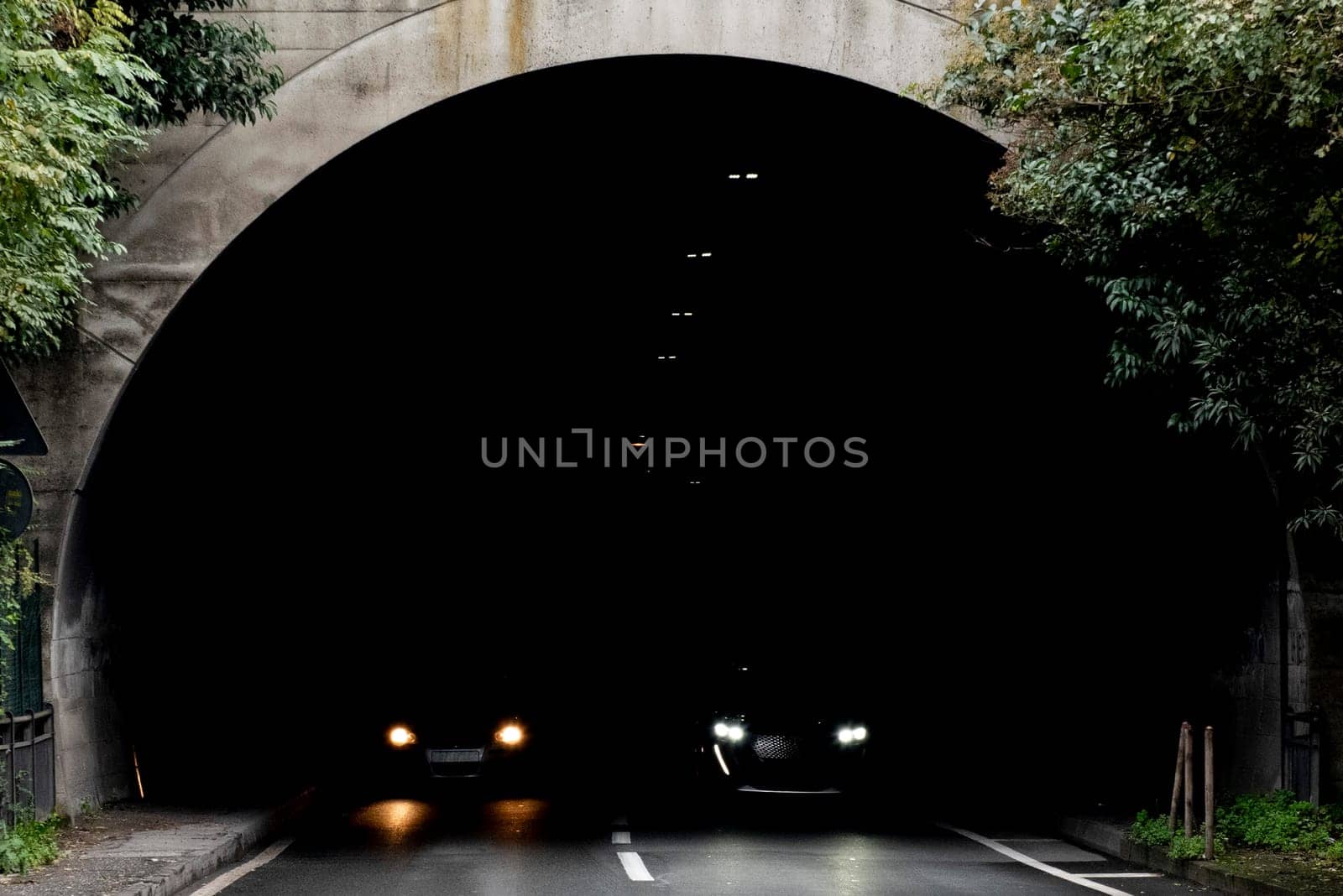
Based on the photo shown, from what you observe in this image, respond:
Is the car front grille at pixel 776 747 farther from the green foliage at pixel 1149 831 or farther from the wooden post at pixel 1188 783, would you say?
the wooden post at pixel 1188 783

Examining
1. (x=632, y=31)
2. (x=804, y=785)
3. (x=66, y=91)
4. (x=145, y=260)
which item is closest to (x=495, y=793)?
(x=804, y=785)

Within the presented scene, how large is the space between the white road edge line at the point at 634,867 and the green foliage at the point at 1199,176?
13.1 feet

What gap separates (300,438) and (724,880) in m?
17.7

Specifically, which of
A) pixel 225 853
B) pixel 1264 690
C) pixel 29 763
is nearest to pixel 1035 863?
pixel 1264 690

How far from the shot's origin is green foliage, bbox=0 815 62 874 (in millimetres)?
10919

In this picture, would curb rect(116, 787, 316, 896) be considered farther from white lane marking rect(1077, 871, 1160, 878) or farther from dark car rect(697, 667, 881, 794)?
white lane marking rect(1077, 871, 1160, 878)

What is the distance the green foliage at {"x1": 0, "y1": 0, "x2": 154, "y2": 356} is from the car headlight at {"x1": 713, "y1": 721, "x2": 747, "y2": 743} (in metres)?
8.82

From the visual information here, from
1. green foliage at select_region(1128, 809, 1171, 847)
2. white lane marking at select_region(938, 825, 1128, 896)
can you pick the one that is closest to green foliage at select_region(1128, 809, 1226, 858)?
green foliage at select_region(1128, 809, 1171, 847)

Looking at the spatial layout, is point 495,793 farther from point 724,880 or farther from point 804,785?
point 724,880

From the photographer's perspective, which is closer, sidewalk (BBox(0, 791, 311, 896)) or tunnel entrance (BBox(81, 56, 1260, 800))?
sidewalk (BBox(0, 791, 311, 896))

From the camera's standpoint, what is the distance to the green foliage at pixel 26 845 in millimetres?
10919

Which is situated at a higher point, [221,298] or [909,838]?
[221,298]

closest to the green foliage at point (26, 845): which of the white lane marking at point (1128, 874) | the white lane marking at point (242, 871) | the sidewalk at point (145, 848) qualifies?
the sidewalk at point (145, 848)

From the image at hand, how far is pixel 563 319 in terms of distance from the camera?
83.4 feet
